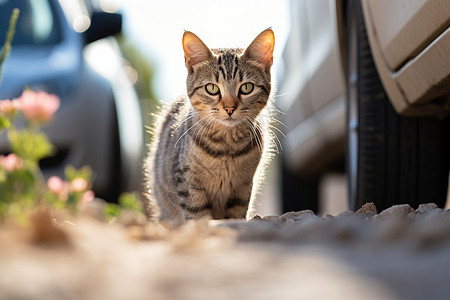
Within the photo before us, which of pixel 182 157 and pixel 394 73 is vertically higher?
pixel 394 73

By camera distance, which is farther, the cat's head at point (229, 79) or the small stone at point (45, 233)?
the cat's head at point (229, 79)

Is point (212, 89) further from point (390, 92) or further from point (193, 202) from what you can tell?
point (390, 92)

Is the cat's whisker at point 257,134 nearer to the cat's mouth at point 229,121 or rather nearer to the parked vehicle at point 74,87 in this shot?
the cat's mouth at point 229,121

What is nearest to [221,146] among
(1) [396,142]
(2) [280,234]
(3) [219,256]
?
(1) [396,142]

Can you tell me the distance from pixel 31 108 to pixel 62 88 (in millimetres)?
2767

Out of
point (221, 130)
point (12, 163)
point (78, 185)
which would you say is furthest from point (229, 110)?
point (12, 163)

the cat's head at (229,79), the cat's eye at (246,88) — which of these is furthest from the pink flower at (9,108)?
the cat's eye at (246,88)

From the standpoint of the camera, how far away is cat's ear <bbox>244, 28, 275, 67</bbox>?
10.9ft

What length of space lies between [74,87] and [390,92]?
286cm

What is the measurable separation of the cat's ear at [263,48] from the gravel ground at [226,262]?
175 cm

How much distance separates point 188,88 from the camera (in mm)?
3520

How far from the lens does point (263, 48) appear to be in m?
3.40

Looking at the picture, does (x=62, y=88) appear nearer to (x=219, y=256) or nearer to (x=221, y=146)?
(x=221, y=146)

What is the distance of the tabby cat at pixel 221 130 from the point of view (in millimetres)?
3273
